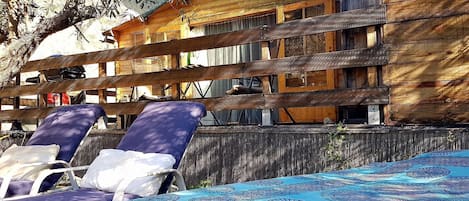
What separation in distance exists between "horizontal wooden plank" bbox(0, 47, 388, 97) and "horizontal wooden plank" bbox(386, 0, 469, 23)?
0.34m

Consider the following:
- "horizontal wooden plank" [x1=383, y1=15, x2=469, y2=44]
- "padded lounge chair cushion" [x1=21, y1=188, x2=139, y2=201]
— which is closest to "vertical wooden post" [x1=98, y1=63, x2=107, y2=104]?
"padded lounge chair cushion" [x1=21, y1=188, x2=139, y2=201]

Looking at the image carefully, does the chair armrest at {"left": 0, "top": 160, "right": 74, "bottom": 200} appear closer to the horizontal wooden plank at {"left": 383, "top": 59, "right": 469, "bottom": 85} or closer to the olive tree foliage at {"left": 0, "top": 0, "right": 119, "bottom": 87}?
the olive tree foliage at {"left": 0, "top": 0, "right": 119, "bottom": 87}

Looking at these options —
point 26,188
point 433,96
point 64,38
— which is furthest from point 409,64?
point 64,38

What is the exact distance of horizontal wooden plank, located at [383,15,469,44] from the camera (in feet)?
14.9

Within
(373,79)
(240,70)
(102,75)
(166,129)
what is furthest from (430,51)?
(102,75)

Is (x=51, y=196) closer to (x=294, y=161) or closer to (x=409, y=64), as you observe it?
(x=294, y=161)

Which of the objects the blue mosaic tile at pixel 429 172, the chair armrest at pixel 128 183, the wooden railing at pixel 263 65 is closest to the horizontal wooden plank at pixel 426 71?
the wooden railing at pixel 263 65

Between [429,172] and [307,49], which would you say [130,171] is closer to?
[429,172]

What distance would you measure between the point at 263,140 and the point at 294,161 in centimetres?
41

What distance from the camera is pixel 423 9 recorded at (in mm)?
4602

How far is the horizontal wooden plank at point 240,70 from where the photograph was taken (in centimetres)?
474

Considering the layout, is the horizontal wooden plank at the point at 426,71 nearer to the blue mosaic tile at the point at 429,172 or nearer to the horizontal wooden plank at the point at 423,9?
the horizontal wooden plank at the point at 423,9

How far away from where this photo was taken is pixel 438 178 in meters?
2.72

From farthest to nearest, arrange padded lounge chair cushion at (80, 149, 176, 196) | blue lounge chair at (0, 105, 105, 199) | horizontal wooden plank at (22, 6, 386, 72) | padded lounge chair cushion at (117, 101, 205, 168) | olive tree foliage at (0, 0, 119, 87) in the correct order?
olive tree foliage at (0, 0, 119, 87)
blue lounge chair at (0, 105, 105, 199)
horizontal wooden plank at (22, 6, 386, 72)
padded lounge chair cushion at (117, 101, 205, 168)
padded lounge chair cushion at (80, 149, 176, 196)
